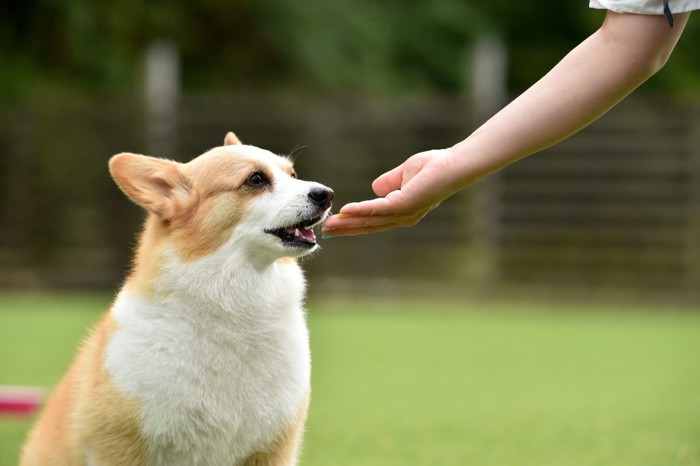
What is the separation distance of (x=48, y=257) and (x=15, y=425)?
8.16m

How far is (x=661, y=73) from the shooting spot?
16844mm

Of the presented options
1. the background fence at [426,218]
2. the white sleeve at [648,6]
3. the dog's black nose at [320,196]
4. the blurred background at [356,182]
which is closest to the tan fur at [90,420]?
the dog's black nose at [320,196]

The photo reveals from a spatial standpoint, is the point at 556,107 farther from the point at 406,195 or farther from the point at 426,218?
the point at 426,218

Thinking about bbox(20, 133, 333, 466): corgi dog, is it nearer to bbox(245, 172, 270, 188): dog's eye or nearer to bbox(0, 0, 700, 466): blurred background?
bbox(245, 172, 270, 188): dog's eye

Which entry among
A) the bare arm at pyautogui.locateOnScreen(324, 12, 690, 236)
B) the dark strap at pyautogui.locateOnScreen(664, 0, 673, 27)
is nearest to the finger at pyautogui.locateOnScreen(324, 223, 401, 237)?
the bare arm at pyautogui.locateOnScreen(324, 12, 690, 236)

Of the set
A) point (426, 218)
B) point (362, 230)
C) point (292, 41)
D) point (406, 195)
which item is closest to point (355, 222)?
point (362, 230)

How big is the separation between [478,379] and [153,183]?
370 centimetres

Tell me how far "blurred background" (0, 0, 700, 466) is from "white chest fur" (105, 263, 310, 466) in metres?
4.33

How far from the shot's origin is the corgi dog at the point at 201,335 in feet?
9.45

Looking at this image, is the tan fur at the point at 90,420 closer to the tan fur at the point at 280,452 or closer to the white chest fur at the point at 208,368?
the white chest fur at the point at 208,368

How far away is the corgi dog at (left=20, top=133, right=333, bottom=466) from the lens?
2.88 metres

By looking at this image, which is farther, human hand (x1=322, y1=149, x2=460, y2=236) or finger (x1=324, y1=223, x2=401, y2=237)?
finger (x1=324, y1=223, x2=401, y2=237)

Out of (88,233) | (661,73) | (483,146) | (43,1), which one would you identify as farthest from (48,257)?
(483,146)

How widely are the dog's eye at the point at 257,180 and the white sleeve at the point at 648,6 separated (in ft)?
4.59
